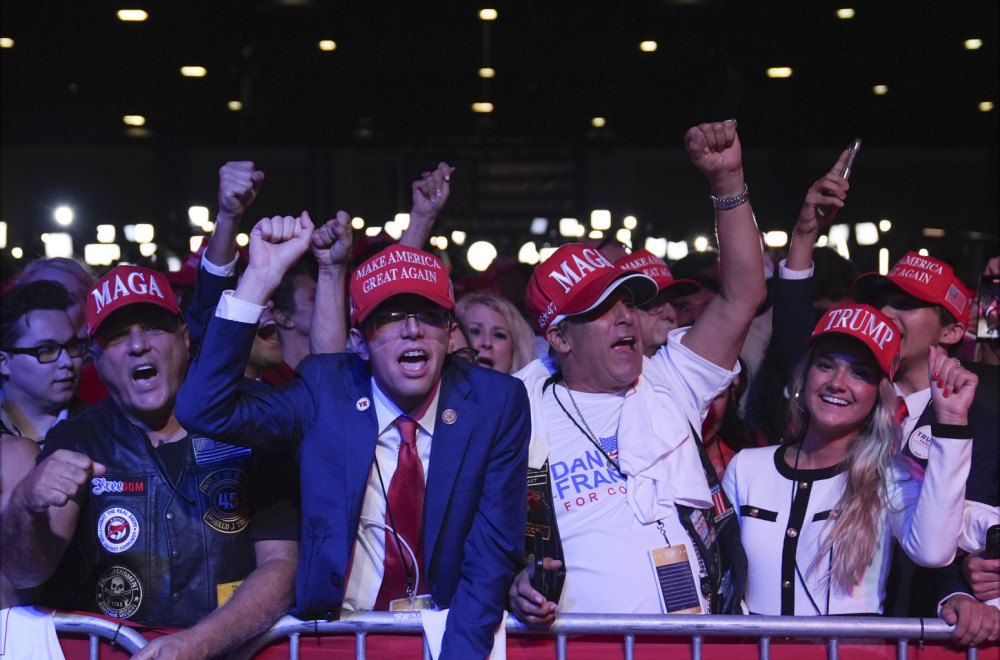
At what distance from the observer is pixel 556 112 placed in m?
14.1

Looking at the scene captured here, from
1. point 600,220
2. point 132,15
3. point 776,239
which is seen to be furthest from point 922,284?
point 600,220

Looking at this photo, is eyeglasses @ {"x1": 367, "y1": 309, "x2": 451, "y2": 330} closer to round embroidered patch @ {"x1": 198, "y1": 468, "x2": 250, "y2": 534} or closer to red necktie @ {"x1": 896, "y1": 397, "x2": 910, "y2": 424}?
round embroidered patch @ {"x1": 198, "y1": 468, "x2": 250, "y2": 534}

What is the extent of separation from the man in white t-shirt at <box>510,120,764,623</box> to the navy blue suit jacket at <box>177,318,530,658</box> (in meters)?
0.14

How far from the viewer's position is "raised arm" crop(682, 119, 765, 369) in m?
3.19

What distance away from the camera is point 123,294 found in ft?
9.77

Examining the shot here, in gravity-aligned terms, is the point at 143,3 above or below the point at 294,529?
above

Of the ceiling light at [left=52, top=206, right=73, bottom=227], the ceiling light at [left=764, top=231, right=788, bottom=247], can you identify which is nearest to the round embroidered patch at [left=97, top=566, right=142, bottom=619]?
the ceiling light at [left=764, top=231, right=788, bottom=247]

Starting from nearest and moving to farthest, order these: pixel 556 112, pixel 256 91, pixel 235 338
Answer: pixel 235 338 < pixel 256 91 < pixel 556 112

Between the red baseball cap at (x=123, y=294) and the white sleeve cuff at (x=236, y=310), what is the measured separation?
571mm

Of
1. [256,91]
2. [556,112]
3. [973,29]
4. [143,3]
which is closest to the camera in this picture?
[143,3]

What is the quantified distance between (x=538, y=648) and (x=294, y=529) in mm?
781

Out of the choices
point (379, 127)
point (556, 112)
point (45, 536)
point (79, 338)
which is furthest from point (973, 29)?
point (45, 536)

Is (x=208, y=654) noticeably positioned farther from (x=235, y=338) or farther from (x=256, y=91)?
(x=256, y=91)

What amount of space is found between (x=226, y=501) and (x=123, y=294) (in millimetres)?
696
